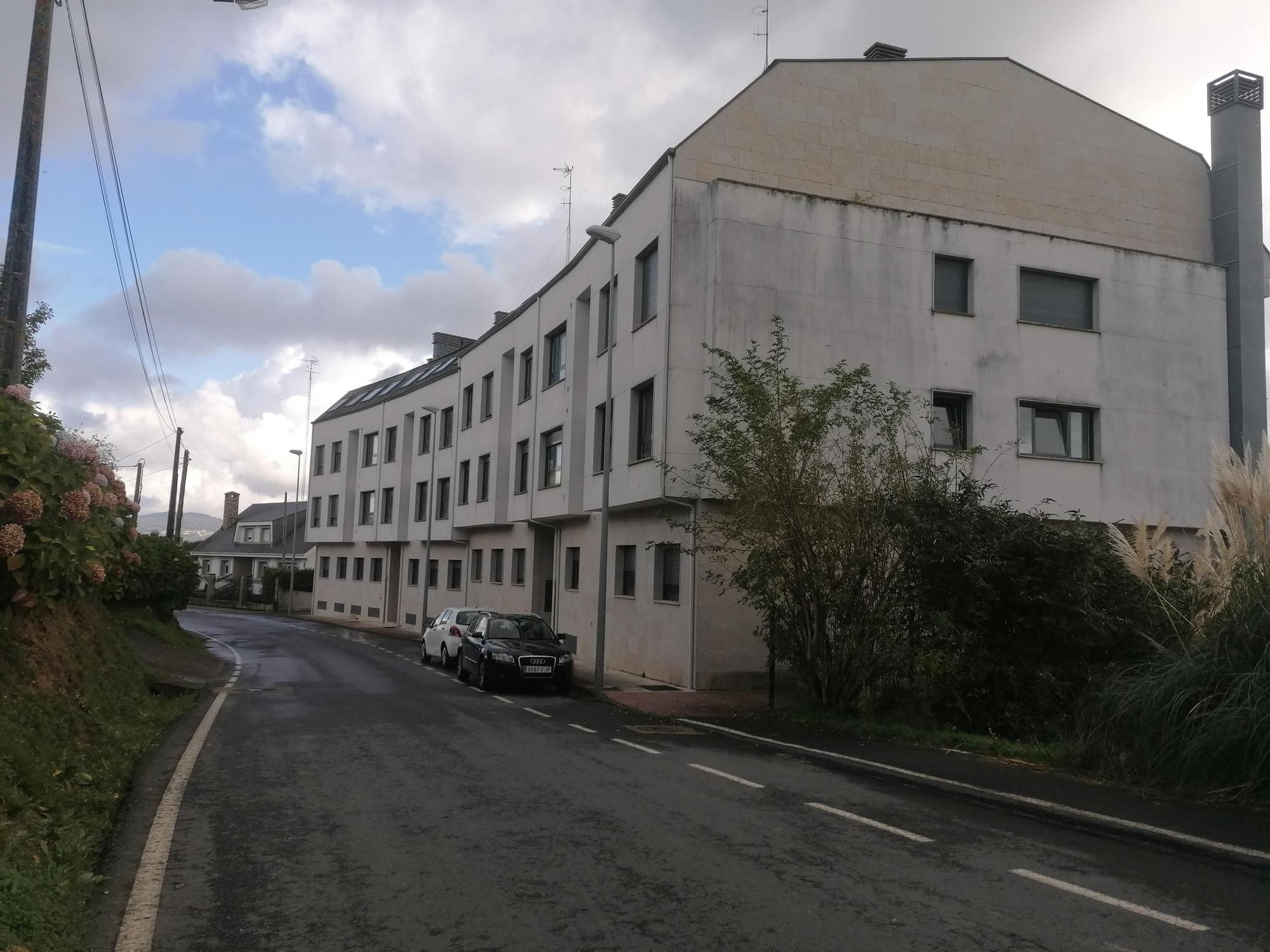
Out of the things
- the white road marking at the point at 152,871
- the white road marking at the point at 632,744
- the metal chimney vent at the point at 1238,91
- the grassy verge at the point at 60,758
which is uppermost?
the metal chimney vent at the point at 1238,91

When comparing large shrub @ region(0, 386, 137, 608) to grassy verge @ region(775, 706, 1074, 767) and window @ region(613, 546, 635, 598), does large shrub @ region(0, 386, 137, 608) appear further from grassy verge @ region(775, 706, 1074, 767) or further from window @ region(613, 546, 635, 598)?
window @ region(613, 546, 635, 598)

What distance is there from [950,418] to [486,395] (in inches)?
736

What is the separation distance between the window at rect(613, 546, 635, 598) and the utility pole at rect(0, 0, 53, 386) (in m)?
14.3

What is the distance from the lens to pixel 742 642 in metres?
19.0

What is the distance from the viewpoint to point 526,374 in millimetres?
31406

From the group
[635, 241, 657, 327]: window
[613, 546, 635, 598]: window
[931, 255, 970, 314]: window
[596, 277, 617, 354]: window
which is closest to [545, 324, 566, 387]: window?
[596, 277, 617, 354]: window

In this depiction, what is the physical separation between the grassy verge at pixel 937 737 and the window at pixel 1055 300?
11.9 m

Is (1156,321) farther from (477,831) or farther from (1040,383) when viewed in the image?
(477,831)

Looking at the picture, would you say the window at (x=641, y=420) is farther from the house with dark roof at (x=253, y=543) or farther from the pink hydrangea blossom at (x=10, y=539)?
the house with dark roof at (x=253, y=543)

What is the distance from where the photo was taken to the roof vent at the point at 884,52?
2425cm

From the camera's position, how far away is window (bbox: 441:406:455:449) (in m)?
39.2

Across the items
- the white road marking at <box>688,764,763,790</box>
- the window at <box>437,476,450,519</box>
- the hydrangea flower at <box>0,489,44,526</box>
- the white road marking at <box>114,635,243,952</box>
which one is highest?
the window at <box>437,476,450,519</box>

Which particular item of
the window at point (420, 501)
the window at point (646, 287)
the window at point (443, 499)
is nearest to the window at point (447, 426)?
the window at point (443, 499)

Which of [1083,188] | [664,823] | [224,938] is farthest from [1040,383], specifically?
[224,938]
